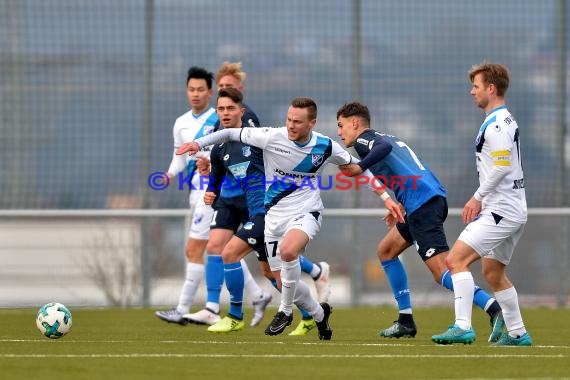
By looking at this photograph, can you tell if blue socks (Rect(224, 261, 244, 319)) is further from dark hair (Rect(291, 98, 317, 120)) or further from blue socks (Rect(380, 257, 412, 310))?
dark hair (Rect(291, 98, 317, 120))

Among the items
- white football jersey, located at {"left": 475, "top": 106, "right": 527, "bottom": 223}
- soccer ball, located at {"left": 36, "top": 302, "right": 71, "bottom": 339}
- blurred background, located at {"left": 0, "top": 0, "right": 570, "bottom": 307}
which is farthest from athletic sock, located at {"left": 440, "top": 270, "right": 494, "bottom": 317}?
blurred background, located at {"left": 0, "top": 0, "right": 570, "bottom": 307}

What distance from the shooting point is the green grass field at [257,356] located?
6449mm

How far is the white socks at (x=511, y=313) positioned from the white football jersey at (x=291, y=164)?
4.67 ft

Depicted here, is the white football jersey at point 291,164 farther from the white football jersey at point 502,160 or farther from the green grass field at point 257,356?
the white football jersey at point 502,160

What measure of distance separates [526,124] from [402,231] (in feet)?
23.4

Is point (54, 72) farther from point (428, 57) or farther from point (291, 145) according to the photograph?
point (291, 145)

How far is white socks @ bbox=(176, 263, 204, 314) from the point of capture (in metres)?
11.1

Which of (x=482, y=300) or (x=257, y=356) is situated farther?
(x=482, y=300)

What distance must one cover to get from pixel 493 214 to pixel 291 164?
57.9 inches

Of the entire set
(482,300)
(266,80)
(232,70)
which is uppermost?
(266,80)

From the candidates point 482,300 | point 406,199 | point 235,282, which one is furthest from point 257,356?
point 235,282

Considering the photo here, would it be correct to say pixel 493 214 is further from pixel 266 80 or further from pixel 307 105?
pixel 266 80

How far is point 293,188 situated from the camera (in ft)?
29.6

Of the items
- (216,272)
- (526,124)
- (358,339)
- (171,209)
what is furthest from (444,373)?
(526,124)
